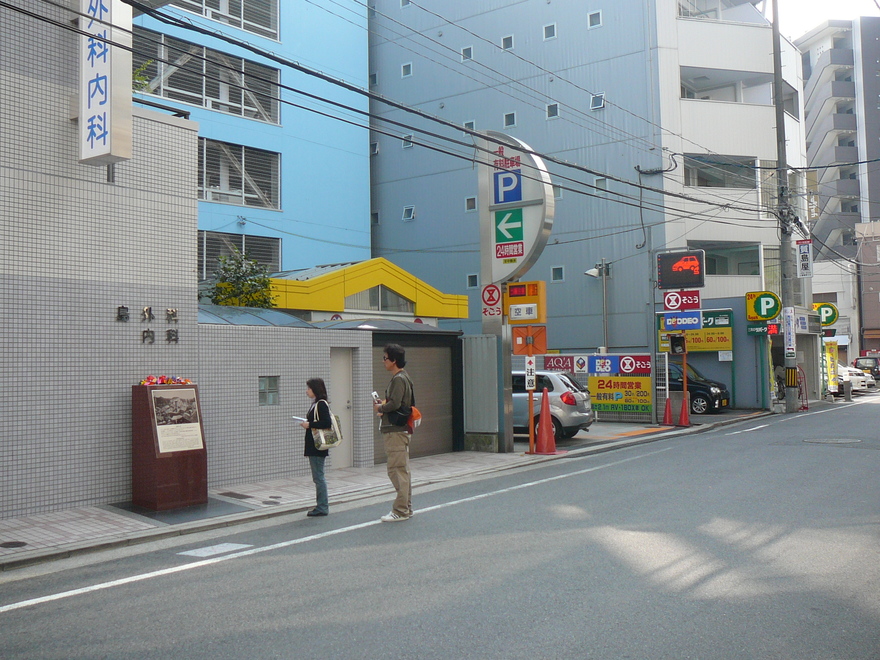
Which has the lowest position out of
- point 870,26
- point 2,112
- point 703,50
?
point 2,112

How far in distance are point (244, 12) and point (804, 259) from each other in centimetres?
2155

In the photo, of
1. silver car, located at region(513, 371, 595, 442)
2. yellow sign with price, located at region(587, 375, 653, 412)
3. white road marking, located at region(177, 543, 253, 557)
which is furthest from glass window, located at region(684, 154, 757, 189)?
white road marking, located at region(177, 543, 253, 557)

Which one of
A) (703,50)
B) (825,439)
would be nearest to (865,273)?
(703,50)

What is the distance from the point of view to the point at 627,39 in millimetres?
31078

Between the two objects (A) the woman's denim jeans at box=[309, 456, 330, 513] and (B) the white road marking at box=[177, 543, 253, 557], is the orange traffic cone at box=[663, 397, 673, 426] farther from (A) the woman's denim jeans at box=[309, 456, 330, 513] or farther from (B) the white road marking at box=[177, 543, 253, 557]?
(B) the white road marking at box=[177, 543, 253, 557]

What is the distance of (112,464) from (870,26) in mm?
70289

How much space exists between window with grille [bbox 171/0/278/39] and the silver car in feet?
55.0

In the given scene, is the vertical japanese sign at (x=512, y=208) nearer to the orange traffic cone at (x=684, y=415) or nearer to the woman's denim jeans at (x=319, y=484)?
the woman's denim jeans at (x=319, y=484)

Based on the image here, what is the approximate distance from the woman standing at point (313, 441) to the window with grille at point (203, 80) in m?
15.9

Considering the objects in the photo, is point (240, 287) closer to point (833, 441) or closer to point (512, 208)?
point (512, 208)

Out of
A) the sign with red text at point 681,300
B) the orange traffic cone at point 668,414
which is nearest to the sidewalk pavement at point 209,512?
the orange traffic cone at point 668,414

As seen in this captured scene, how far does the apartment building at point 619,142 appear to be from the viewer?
30328mm

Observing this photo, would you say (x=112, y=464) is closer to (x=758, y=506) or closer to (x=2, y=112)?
(x=2, y=112)

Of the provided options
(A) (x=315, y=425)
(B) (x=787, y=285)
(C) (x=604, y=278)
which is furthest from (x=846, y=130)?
(A) (x=315, y=425)
